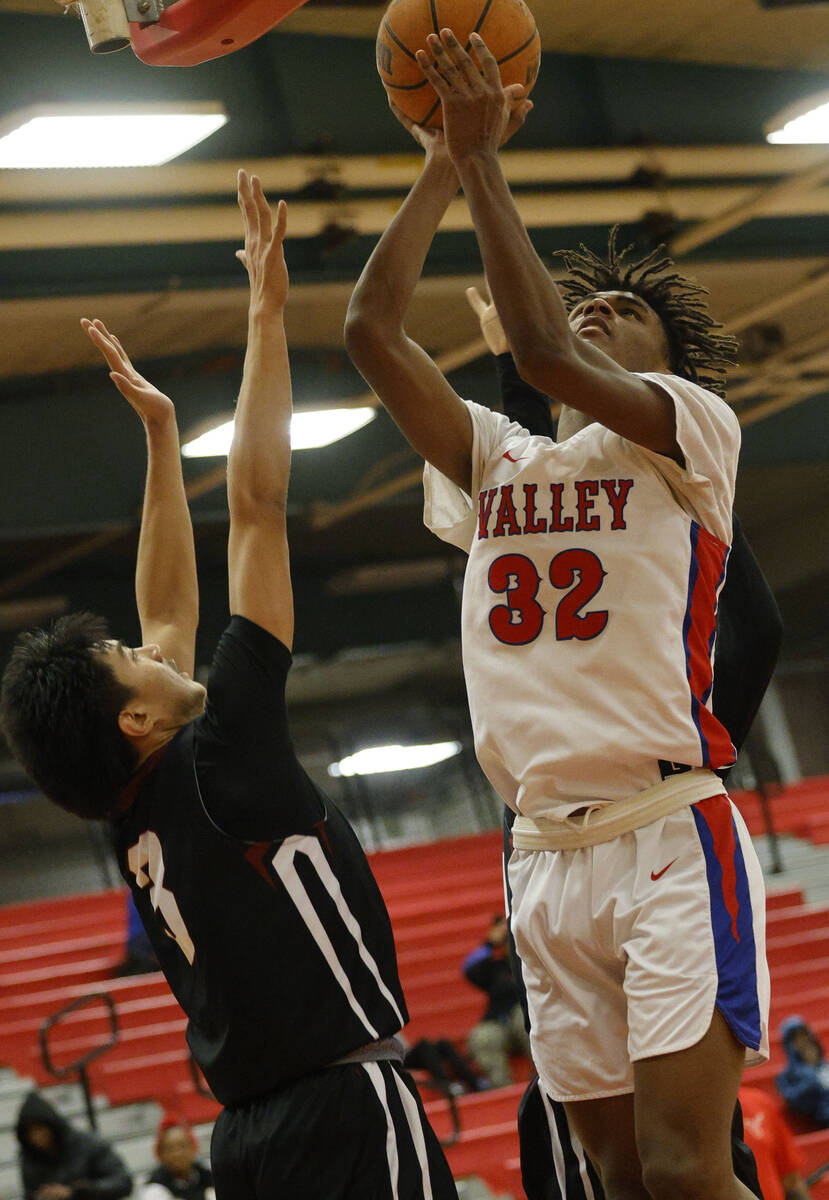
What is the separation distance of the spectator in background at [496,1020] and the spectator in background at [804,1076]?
4.61 feet

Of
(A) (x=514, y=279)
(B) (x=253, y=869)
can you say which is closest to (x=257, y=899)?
(B) (x=253, y=869)

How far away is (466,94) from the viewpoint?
2264mm

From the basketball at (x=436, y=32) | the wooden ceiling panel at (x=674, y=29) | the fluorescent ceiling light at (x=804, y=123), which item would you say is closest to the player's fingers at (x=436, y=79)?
the basketball at (x=436, y=32)

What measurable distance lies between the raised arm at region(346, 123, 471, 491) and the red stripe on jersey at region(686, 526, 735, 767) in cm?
49

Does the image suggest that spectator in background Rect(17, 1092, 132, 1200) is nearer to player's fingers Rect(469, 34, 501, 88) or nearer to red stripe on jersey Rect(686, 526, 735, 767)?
red stripe on jersey Rect(686, 526, 735, 767)

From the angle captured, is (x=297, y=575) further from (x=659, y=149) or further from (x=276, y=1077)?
(x=276, y=1077)

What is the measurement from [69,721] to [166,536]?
86 cm

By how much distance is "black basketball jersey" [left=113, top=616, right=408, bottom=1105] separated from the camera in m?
2.35

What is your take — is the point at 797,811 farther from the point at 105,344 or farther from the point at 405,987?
the point at 105,344

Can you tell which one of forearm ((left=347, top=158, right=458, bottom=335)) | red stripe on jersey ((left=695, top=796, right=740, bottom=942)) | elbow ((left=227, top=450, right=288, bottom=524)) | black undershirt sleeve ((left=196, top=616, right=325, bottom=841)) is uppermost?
forearm ((left=347, top=158, right=458, bottom=335))

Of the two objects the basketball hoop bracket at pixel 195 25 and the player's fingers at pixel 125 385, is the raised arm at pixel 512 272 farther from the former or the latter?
the player's fingers at pixel 125 385

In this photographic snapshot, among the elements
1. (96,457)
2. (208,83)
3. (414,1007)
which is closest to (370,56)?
(208,83)

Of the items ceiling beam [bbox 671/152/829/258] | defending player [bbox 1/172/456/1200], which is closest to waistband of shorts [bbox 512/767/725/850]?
defending player [bbox 1/172/456/1200]

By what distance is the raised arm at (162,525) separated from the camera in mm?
3152
